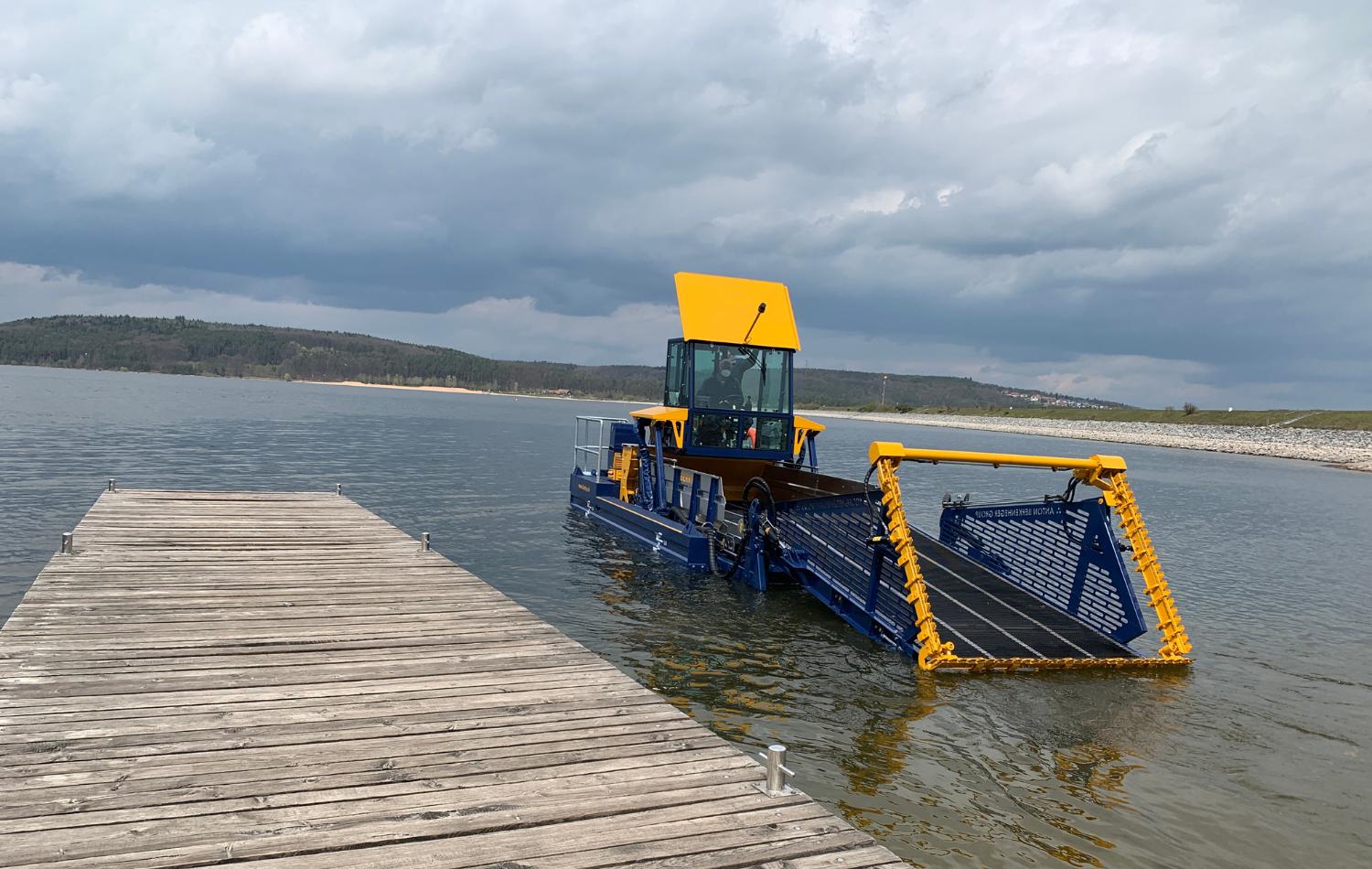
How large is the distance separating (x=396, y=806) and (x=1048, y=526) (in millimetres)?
11142

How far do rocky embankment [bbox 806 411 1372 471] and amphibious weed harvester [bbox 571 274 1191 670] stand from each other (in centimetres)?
6500

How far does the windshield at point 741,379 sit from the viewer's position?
17.6 metres

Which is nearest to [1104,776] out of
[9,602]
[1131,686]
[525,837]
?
[1131,686]

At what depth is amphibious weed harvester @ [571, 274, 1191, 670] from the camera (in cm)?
1109

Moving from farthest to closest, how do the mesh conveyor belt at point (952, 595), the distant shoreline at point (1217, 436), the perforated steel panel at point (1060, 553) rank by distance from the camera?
the distant shoreline at point (1217, 436), the perforated steel panel at point (1060, 553), the mesh conveyor belt at point (952, 595)

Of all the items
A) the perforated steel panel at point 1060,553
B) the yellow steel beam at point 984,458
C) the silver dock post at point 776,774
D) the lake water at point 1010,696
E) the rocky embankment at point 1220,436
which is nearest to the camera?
the silver dock post at point 776,774

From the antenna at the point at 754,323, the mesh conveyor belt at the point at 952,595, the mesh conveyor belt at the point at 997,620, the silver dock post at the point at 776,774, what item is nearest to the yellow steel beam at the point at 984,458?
the mesh conveyor belt at the point at 952,595

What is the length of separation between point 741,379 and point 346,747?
528 inches

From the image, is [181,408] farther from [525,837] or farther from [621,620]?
[525,837]

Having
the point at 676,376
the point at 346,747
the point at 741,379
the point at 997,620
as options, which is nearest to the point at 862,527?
the point at 997,620

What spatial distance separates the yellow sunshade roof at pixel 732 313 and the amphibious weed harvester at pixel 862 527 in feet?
0.11

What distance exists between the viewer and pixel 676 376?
60.2ft

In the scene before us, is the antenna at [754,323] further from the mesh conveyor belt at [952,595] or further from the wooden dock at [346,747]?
the wooden dock at [346,747]

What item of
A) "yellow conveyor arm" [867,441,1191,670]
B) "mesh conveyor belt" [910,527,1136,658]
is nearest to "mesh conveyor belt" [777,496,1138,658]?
"mesh conveyor belt" [910,527,1136,658]
